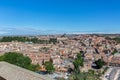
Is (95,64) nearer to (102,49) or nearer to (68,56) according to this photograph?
(68,56)

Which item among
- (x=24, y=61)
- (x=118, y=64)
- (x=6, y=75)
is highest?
(x=6, y=75)

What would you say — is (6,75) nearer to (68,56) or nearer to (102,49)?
(68,56)

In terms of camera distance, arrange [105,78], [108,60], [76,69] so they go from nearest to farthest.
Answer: [105,78], [76,69], [108,60]

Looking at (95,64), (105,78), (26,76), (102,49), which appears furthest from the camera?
(102,49)

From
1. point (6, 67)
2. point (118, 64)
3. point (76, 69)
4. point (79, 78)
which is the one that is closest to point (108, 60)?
point (118, 64)

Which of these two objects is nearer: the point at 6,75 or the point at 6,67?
the point at 6,75

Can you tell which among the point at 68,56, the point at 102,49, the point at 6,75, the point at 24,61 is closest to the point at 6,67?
the point at 6,75

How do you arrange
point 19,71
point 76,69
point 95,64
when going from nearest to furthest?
point 19,71 → point 76,69 → point 95,64

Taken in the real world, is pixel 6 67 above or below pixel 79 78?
above

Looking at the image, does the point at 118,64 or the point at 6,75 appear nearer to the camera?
the point at 6,75
